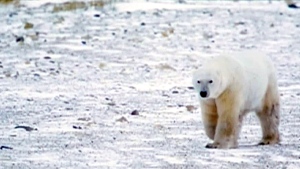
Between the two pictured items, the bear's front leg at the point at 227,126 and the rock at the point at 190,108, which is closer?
the bear's front leg at the point at 227,126

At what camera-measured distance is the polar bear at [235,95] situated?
7.12 m

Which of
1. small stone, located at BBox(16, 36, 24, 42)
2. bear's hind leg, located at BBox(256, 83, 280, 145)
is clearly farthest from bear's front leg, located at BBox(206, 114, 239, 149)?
small stone, located at BBox(16, 36, 24, 42)

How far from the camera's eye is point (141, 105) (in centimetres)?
952

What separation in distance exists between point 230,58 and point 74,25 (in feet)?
36.0

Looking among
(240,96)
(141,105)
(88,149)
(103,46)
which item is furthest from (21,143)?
(103,46)

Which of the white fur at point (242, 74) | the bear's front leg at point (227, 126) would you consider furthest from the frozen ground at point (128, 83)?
the white fur at point (242, 74)

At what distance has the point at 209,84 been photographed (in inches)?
276

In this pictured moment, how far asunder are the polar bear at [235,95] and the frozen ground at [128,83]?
0.54ft

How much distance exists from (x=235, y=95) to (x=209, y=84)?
10.8 inches

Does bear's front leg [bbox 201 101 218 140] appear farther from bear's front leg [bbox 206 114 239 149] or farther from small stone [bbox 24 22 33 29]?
small stone [bbox 24 22 33 29]

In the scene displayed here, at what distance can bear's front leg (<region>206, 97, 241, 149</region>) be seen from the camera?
7.12 m

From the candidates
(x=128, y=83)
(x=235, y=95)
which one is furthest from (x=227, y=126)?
(x=128, y=83)

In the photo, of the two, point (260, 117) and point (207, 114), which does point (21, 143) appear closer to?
point (207, 114)

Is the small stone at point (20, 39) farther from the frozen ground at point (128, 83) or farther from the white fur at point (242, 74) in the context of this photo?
the white fur at point (242, 74)
